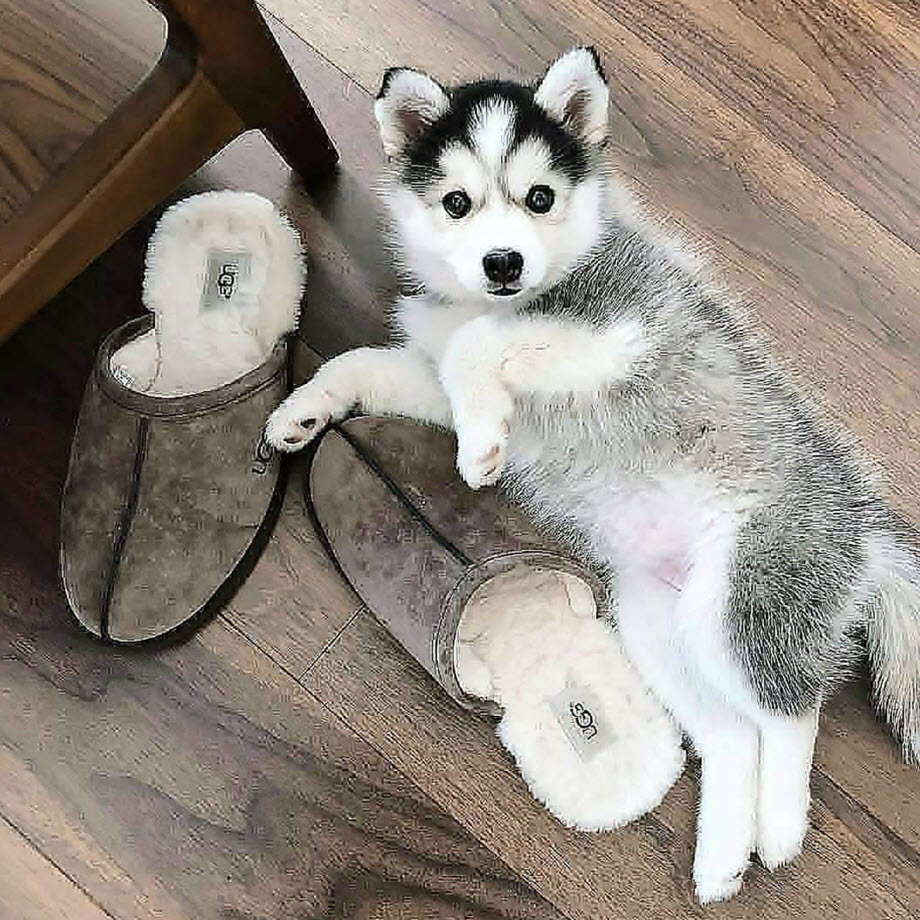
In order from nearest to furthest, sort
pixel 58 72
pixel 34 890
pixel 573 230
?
pixel 573 230, pixel 34 890, pixel 58 72

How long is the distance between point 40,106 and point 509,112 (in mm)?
910

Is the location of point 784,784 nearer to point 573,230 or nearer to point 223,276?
point 573,230

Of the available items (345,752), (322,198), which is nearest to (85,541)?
(345,752)

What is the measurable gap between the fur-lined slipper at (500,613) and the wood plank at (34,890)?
0.59 meters

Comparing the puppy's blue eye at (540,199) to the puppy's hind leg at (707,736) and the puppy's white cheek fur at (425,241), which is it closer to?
the puppy's white cheek fur at (425,241)

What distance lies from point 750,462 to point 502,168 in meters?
0.51

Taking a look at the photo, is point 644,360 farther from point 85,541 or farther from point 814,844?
point 85,541

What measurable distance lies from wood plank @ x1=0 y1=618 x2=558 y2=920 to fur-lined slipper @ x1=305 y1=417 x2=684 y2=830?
0.18m

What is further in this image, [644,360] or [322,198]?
[322,198]

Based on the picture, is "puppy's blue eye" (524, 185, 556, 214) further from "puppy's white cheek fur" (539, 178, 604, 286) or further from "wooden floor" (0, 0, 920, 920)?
"wooden floor" (0, 0, 920, 920)

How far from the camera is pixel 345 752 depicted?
179 cm

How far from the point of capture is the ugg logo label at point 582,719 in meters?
1.77

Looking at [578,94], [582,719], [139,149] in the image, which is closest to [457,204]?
[578,94]

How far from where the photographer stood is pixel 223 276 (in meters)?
1.89
